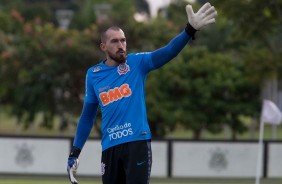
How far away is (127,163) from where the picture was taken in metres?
7.81

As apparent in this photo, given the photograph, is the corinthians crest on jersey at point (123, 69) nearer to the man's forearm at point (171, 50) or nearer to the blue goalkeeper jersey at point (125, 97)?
the blue goalkeeper jersey at point (125, 97)

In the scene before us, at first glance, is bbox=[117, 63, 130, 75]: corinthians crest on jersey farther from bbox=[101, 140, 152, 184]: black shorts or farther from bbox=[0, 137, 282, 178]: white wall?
bbox=[0, 137, 282, 178]: white wall

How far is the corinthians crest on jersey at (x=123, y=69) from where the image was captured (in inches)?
309

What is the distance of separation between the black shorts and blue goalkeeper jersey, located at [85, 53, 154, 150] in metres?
0.06

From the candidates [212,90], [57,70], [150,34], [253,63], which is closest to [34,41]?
[57,70]

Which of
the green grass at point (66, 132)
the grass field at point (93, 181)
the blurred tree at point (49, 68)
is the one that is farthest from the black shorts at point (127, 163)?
the green grass at point (66, 132)

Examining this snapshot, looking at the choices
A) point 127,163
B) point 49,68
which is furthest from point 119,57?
point 49,68

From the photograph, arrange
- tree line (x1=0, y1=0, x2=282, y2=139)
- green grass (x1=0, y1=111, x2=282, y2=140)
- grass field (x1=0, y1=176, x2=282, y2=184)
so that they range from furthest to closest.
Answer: green grass (x1=0, y1=111, x2=282, y2=140) → tree line (x1=0, y1=0, x2=282, y2=139) → grass field (x1=0, y1=176, x2=282, y2=184)

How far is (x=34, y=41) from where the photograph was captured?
34938mm

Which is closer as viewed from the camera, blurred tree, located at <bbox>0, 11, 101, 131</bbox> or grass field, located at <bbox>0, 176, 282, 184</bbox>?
grass field, located at <bbox>0, 176, 282, 184</bbox>

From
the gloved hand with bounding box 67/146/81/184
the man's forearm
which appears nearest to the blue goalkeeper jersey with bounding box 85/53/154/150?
the man's forearm

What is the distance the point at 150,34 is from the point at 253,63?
8.84 metres

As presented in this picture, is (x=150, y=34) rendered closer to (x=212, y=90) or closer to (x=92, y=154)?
(x=212, y=90)

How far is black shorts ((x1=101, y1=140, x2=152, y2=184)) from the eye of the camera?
25.5ft
